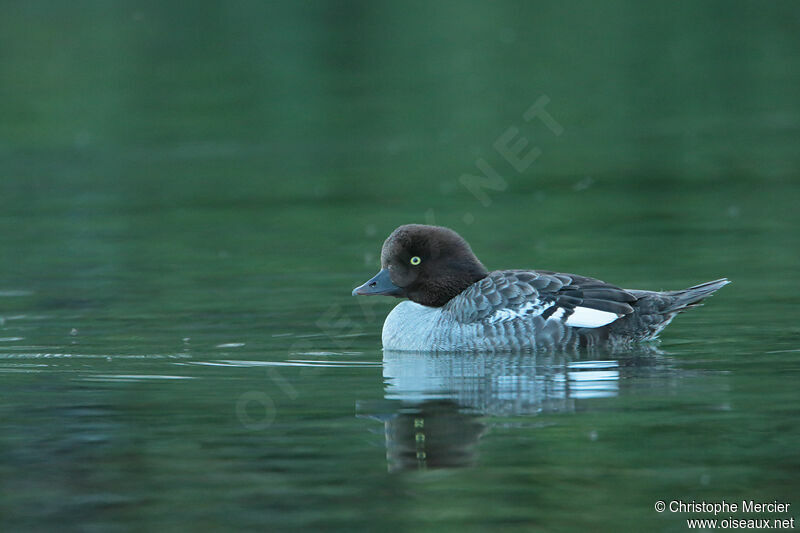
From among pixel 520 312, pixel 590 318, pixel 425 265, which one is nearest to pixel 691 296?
pixel 590 318

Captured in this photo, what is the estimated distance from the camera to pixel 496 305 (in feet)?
41.4

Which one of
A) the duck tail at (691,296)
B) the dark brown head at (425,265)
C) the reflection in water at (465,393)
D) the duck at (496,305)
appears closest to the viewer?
the reflection in water at (465,393)

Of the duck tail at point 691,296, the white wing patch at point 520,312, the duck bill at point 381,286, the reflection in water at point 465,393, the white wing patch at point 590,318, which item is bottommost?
the reflection in water at point 465,393

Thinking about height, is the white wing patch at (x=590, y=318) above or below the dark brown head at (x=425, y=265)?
below

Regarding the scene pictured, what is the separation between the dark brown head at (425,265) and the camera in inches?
522

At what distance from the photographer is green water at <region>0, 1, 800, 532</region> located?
8.67 metres

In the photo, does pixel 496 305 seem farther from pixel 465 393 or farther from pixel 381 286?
pixel 465 393

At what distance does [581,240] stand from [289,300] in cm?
458

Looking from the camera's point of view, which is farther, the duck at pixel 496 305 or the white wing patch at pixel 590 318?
the duck at pixel 496 305

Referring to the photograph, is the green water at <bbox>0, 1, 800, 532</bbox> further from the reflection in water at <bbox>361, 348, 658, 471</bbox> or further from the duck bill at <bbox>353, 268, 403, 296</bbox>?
the duck bill at <bbox>353, 268, 403, 296</bbox>

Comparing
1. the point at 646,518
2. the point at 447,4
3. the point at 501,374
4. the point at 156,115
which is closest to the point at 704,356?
the point at 501,374

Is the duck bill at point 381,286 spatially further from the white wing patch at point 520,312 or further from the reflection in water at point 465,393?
the white wing patch at point 520,312

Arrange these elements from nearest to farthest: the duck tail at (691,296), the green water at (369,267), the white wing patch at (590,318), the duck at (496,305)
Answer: the green water at (369,267) < the white wing patch at (590,318) < the duck at (496,305) < the duck tail at (691,296)

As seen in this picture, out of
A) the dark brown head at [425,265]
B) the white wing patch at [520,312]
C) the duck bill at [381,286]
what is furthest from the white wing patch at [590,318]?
the duck bill at [381,286]
